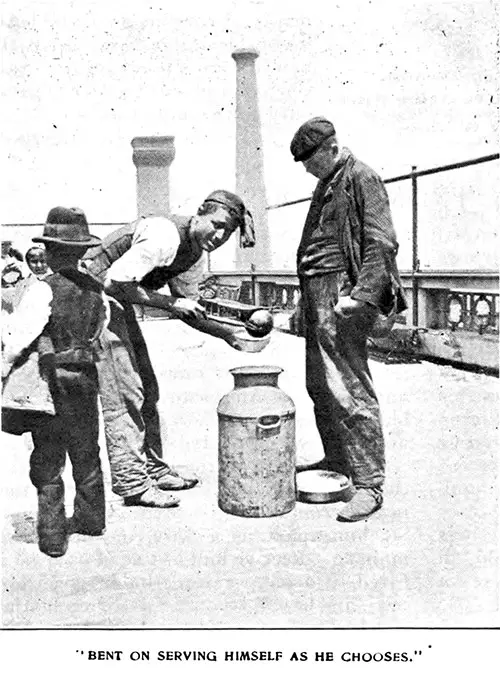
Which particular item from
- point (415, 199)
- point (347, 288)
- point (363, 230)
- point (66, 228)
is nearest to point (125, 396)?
point (66, 228)

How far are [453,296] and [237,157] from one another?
8.91ft

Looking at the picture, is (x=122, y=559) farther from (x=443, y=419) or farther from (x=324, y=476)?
(x=443, y=419)

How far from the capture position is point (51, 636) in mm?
4145

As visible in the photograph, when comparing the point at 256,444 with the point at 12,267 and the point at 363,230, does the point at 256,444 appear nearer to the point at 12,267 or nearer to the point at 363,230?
the point at 363,230

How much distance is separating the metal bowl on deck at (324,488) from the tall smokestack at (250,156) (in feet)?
6.14

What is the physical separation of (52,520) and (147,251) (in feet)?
5.20

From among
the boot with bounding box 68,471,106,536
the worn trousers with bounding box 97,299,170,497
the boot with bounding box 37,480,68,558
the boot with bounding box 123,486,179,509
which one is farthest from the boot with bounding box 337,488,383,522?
the boot with bounding box 37,480,68,558

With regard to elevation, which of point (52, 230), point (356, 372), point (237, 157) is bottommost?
point (356, 372)

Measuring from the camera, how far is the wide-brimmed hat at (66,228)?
15.0 ft

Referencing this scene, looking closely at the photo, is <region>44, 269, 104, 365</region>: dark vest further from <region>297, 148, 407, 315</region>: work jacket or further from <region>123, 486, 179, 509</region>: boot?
<region>297, 148, 407, 315</region>: work jacket

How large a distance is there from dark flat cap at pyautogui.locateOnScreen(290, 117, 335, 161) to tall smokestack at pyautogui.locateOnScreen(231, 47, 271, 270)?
559 mm

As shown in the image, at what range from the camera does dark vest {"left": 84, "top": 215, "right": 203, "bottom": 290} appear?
488 centimetres

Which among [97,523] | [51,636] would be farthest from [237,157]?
[51,636]

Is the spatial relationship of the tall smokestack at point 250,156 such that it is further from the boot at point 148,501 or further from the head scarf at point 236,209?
the boot at point 148,501
